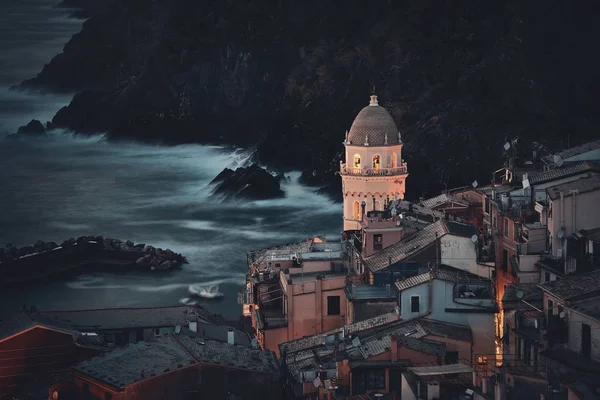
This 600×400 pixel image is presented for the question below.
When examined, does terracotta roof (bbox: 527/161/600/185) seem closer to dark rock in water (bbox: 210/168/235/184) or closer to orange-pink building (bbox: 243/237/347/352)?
orange-pink building (bbox: 243/237/347/352)

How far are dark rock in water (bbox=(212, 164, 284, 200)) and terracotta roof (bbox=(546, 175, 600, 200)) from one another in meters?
26.6

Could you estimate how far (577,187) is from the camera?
2922 centimetres

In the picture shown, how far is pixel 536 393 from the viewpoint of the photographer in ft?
74.9

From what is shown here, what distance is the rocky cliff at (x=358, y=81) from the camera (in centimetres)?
5597

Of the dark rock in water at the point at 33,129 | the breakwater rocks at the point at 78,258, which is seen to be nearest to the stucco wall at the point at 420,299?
the breakwater rocks at the point at 78,258

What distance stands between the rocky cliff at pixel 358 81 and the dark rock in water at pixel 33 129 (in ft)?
2.36

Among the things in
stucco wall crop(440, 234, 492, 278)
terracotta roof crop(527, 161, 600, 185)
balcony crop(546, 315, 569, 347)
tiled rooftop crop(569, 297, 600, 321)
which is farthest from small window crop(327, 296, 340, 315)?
tiled rooftop crop(569, 297, 600, 321)

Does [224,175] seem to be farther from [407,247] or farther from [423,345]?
[423,345]

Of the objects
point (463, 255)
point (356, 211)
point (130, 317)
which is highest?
point (356, 211)

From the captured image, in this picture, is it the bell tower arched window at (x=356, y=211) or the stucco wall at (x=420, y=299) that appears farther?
the bell tower arched window at (x=356, y=211)

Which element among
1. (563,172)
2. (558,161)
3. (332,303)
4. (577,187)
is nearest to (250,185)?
(332,303)

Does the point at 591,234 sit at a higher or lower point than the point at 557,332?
higher

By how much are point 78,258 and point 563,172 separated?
19.3m

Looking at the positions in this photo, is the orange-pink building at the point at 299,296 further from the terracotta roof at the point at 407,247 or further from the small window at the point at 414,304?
the small window at the point at 414,304
